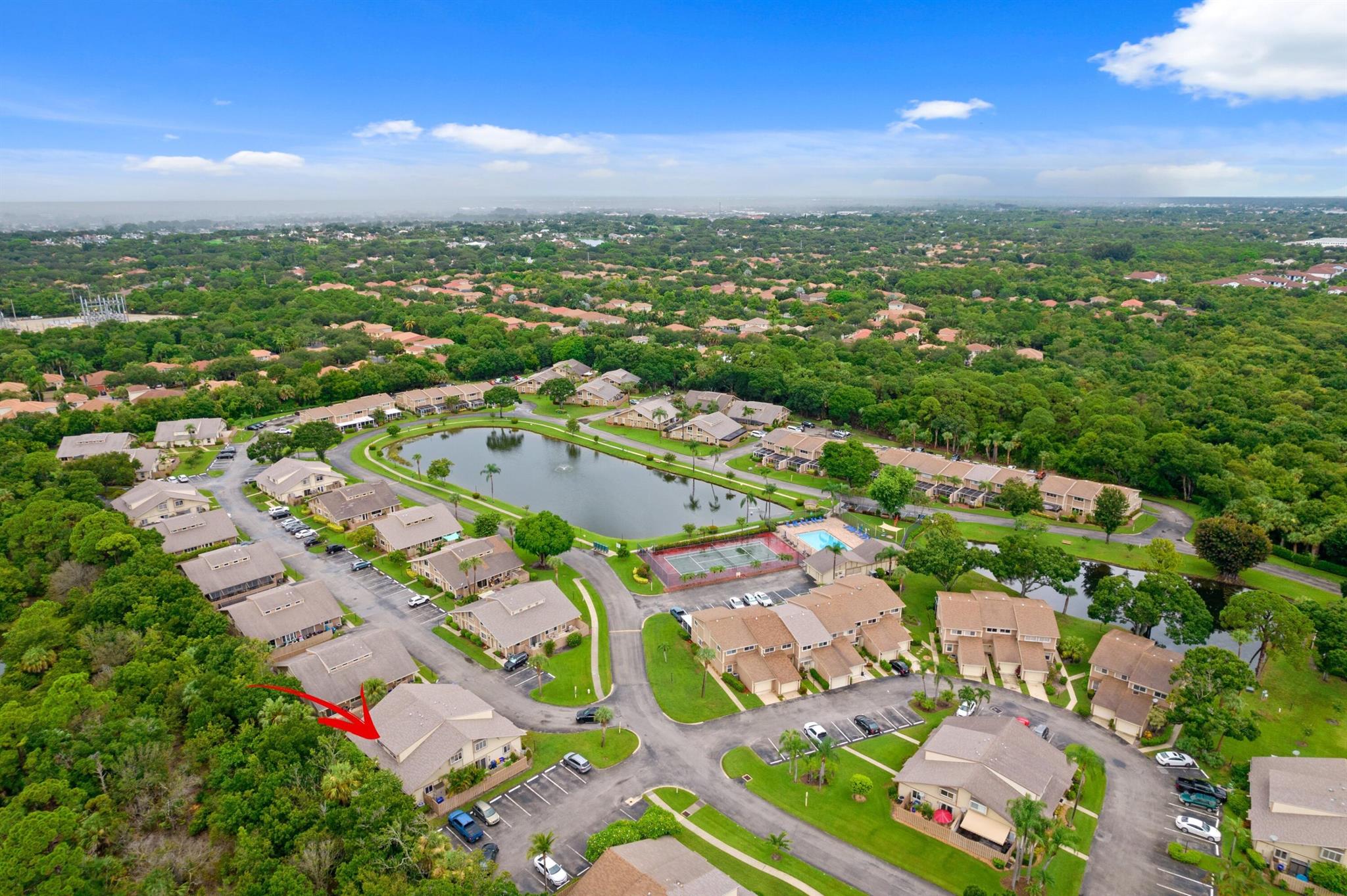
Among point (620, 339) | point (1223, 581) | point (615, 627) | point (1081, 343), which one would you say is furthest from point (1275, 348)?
point (615, 627)

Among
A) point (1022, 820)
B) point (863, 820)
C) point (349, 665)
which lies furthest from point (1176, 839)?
point (349, 665)

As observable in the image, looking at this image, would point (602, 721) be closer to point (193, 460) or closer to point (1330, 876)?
point (1330, 876)

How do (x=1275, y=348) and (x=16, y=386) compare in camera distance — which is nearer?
(x=16, y=386)

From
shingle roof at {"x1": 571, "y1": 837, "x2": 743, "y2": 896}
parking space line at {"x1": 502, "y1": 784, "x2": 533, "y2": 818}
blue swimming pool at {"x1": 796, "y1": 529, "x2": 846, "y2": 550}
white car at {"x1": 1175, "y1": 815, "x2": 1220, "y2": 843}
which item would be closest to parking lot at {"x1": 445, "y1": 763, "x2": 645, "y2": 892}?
parking space line at {"x1": 502, "y1": 784, "x2": 533, "y2": 818}

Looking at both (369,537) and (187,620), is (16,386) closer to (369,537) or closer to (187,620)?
(369,537)

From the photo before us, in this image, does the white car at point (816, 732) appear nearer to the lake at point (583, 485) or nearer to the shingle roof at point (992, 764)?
the shingle roof at point (992, 764)

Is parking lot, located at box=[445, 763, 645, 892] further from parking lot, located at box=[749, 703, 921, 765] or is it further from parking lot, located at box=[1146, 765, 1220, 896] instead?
parking lot, located at box=[1146, 765, 1220, 896]
